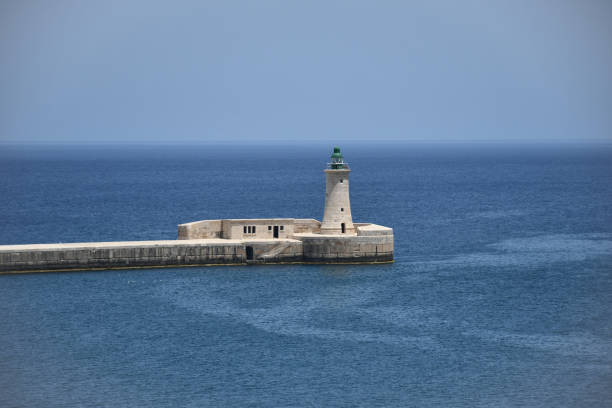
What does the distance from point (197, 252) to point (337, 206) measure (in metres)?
11.5

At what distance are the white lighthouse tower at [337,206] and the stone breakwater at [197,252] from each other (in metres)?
1.72

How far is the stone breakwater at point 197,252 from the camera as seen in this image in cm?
7038

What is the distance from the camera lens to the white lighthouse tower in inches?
2995

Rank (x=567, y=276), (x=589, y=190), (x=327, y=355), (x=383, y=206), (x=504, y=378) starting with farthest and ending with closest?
(x=589, y=190)
(x=383, y=206)
(x=567, y=276)
(x=327, y=355)
(x=504, y=378)

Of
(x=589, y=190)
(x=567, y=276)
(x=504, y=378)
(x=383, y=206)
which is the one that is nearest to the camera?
(x=504, y=378)

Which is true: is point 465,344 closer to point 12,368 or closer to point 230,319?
point 230,319

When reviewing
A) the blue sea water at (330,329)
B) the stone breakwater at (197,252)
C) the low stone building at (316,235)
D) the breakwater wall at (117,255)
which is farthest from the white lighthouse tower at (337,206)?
the breakwater wall at (117,255)

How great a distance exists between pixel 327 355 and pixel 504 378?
9570 millimetres

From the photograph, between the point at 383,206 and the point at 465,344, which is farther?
the point at 383,206

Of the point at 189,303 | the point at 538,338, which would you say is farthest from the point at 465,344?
the point at 189,303

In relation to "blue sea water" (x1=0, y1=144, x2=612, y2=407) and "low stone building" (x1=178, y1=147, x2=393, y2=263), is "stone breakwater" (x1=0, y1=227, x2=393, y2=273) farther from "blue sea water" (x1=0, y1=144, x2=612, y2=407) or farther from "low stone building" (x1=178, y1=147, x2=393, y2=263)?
"blue sea water" (x1=0, y1=144, x2=612, y2=407)

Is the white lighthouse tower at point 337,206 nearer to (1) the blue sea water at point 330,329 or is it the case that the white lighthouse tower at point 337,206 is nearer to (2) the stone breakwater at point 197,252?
(2) the stone breakwater at point 197,252

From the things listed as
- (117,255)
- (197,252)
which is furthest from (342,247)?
(117,255)

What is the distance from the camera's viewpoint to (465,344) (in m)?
54.8
